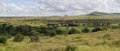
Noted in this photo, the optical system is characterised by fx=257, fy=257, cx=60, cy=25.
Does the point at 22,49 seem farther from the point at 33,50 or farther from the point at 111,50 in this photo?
the point at 111,50

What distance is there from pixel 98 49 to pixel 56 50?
7.55 feet

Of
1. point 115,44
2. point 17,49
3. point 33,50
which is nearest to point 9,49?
point 17,49

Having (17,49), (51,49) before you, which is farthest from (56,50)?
(17,49)

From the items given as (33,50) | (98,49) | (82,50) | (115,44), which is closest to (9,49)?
(33,50)

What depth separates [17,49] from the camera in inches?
536

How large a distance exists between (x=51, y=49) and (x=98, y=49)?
2.54 meters

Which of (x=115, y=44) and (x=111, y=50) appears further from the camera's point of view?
(x=115, y=44)

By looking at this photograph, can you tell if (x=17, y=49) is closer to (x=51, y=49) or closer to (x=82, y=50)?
(x=51, y=49)

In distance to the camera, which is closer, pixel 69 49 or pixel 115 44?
pixel 69 49

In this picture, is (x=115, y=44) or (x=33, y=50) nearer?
(x=33, y=50)

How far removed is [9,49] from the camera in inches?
547

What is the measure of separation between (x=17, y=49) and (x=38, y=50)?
3.80 ft

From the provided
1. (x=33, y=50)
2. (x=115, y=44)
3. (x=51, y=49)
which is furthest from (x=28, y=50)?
(x=115, y=44)

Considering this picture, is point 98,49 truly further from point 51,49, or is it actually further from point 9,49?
point 9,49
